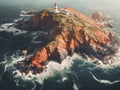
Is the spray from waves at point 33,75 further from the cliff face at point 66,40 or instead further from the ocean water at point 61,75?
the cliff face at point 66,40

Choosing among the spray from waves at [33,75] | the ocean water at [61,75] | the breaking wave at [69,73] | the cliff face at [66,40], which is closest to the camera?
the ocean water at [61,75]

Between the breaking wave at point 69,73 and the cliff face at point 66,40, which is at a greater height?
the cliff face at point 66,40

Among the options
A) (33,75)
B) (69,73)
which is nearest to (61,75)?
(69,73)

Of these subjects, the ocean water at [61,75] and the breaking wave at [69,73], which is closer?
the ocean water at [61,75]

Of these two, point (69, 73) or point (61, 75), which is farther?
point (69, 73)

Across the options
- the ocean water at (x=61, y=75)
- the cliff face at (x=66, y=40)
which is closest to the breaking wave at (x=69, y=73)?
the ocean water at (x=61, y=75)

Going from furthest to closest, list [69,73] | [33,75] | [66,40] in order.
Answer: [66,40], [69,73], [33,75]

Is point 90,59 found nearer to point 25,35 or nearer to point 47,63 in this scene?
point 47,63

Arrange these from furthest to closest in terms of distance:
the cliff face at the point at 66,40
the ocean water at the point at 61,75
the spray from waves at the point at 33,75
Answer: the cliff face at the point at 66,40 → the spray from waves at the point at 33,75 → the ocean water at the point at 61,75

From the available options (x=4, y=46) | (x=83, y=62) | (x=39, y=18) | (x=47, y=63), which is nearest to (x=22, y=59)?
(x=47, y=63)

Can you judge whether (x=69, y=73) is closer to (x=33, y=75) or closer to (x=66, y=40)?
(x=33, y=75)
